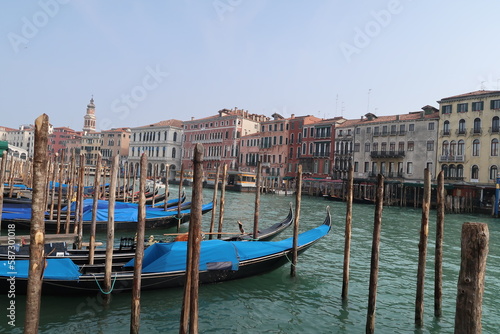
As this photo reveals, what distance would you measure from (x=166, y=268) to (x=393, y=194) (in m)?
26.6

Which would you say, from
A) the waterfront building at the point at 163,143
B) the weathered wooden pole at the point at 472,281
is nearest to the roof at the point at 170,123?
the waterfront building at the point at 163,143

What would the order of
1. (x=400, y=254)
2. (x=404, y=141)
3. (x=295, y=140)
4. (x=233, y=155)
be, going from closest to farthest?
1. (x=400, y=254)
2. (x=404, y=141)
3. (x=295, y=140)
4. (x=233, y=155)

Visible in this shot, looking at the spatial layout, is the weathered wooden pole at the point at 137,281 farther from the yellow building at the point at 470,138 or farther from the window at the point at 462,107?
the window at the point at 462,107

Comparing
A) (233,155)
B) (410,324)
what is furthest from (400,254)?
(233,155)

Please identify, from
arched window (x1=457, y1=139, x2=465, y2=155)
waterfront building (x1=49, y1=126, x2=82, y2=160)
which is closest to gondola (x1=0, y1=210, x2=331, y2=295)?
arched window (x1=457, y1=139, x2=465, y2=155)

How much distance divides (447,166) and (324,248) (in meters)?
22.0

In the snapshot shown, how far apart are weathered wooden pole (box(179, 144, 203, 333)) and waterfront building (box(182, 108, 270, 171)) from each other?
41.9m

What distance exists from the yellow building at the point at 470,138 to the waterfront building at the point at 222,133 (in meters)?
23.8

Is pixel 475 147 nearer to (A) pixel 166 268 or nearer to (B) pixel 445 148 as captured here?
(B) pixel 445 148

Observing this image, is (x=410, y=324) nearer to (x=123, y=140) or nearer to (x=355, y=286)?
(x=355, y=286)

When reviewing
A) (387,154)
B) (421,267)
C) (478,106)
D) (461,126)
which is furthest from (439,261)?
(387,154)

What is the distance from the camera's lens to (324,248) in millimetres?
10242

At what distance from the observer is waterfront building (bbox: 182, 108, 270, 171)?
46531mm

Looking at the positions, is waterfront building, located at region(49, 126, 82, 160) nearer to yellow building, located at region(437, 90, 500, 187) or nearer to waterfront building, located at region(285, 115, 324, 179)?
waterfront building, located at region(285, 115, 324, 179)
